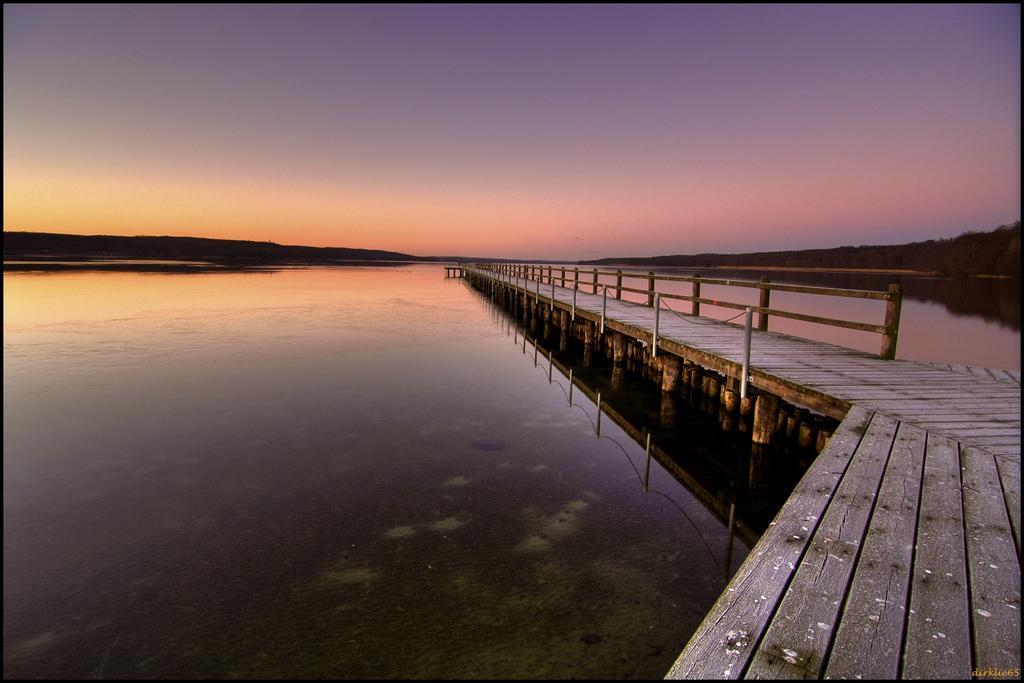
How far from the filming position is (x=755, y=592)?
2.75 m

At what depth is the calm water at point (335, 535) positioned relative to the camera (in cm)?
425

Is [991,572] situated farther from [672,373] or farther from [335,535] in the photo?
[672,373]

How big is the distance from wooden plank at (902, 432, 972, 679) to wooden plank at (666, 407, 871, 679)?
0.54 metres

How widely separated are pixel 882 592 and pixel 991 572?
0.69 metres

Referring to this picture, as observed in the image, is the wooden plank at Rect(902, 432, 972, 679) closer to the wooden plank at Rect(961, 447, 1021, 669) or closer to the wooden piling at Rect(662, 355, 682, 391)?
the wooden plank at Rect(961, 447, 1021, 669)

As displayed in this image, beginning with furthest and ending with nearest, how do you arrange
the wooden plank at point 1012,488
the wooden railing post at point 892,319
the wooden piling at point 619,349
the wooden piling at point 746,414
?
1. the wooden piling at point 619,349
2. the wooden piling at point 746,414
3. the wooden railing post at point 892,319
4. the wooden plank at point 1012,488

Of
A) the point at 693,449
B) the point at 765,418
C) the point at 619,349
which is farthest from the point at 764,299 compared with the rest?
the point at 693,449

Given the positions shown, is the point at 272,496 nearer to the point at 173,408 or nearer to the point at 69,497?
the point at 69,497

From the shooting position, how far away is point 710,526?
6.29 metres

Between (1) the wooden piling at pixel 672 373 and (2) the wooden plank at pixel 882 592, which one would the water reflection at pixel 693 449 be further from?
(2) the wooden plank at pixel 882 592

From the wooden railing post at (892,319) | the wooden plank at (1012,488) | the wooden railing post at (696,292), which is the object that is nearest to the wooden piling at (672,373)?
the wooden railing post at (696,292)

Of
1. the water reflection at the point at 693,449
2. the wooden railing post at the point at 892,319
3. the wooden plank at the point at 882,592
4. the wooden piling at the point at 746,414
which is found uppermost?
the wooden railing post at the point at 892,319

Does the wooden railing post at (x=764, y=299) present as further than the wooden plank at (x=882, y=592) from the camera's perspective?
Yes

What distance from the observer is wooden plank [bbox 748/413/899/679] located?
2.24 metres
